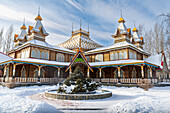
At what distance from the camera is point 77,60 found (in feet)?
66.8

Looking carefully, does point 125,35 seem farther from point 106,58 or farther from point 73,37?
point 73,37

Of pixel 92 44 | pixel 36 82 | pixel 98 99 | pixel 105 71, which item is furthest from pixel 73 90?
pixel 92 44

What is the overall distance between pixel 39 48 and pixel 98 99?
1794 centimetres

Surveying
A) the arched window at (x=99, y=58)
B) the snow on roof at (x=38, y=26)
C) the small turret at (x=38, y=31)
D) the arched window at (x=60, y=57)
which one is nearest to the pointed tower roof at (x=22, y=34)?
the small turret at (x=38, y=31)

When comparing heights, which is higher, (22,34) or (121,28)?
(121,28)

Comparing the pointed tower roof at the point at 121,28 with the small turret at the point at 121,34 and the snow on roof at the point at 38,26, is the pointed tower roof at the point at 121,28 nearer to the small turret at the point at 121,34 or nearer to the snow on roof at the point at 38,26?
the small turret at the point at 121,34

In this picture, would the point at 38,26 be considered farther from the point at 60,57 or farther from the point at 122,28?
the point at 122,28

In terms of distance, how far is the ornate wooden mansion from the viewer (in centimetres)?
2031

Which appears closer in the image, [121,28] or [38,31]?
[38,31]

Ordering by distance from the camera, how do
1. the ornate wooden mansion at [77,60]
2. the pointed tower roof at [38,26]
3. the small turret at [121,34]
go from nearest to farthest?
the ornate wooden mansion at [77,60]
the pointed tower roof at [38,26]
the small turret at [121,34]

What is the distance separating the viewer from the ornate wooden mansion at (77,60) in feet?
66.6

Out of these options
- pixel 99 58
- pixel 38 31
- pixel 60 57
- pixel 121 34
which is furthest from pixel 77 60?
pixel 121 34

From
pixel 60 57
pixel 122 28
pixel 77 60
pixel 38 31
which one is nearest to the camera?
pixel 77 60

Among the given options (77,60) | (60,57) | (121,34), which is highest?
(121,34)
